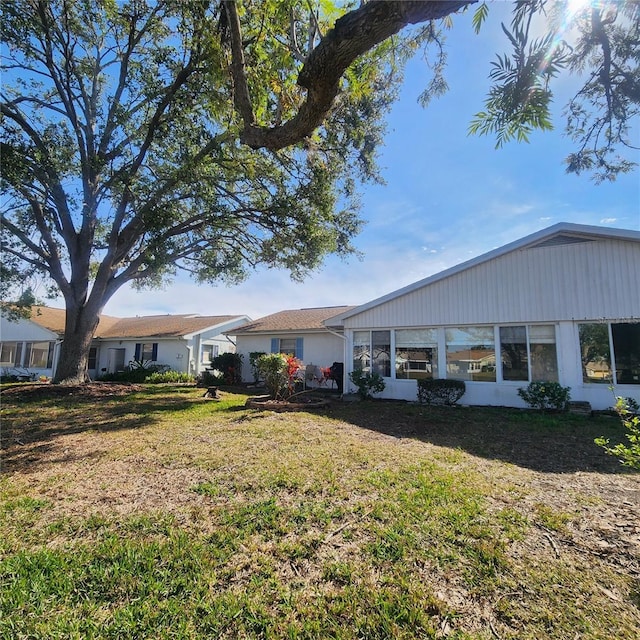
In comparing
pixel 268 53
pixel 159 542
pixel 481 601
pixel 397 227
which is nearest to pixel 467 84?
pixel 268 53

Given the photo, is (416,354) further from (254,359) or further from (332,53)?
(332,53)

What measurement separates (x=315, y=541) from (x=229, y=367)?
15.8 meters

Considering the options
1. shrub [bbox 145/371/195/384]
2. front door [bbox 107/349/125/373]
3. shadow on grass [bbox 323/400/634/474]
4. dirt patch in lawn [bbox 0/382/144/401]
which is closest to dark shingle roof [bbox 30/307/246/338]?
front door [bbox 107/349/125/373]

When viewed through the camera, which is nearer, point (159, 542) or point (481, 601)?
point (481, 601)

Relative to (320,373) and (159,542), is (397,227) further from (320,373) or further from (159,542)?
(159,542)

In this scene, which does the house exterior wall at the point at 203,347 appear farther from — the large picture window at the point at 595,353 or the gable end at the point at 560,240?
the large picture window at the point at 595,353

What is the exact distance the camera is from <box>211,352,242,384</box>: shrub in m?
17.9

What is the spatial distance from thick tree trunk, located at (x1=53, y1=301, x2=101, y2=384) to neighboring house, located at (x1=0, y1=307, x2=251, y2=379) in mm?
6350

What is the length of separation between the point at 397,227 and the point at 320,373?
762cm

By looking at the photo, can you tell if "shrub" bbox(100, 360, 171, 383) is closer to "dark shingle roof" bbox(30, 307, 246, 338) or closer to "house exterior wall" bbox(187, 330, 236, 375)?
"house exterior wall" bbox(187, 330, 236, 375)

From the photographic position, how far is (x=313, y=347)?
17000 mm

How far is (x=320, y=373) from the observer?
641 inches

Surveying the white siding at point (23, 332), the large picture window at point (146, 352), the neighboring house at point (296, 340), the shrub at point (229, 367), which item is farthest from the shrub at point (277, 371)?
the white siding at point (23, 332)

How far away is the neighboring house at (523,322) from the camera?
30.4 feet
